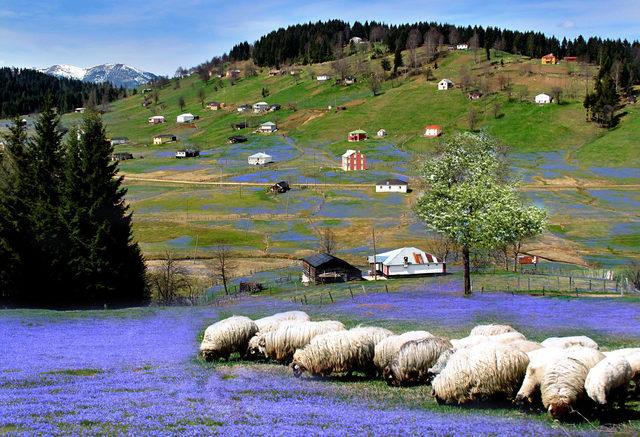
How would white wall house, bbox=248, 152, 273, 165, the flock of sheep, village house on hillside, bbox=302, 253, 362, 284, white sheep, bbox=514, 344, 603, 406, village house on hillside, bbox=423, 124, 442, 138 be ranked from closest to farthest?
the flock of sheep
white sheep, bbox=514, 344, 603, 406
village house on hillside, bbox=302, 253, 362, 284
white wall house, bbox=248, 152, 273, 165
village house on hillside, bbox=423, 124, 442, 138

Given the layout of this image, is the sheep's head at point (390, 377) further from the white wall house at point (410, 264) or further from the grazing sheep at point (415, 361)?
the white wall house at point (410, 264)

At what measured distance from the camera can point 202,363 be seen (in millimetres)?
26859

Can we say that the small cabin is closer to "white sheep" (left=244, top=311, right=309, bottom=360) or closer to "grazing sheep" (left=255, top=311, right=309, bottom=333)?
"grazing sheep" (left=255, top=311, right=309, bottom=333)

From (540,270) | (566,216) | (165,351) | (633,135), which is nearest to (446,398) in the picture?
(165,351)

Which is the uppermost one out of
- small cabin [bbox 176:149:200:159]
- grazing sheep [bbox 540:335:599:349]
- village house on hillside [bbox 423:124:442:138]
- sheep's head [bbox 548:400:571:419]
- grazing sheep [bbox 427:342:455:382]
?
village house on hillside [bbox 423:124:442:138]

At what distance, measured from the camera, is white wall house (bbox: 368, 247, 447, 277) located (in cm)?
7475

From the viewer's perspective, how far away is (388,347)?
23.2 metres

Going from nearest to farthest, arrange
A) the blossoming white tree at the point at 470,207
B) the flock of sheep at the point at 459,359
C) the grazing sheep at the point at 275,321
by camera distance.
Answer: the flock of sheep at the point at 459,359 < the grazing sheep at the point at 275,321 < the blossoming white tree at the point at 470,207

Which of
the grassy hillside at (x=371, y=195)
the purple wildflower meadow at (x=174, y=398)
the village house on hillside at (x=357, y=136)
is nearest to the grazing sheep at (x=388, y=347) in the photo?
the purple wildflower meadow at (x=174, y=398)

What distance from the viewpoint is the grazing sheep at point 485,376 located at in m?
18.9

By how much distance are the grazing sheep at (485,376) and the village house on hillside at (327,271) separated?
1988 inches

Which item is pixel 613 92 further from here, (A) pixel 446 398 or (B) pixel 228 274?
(A) pixel 446 398

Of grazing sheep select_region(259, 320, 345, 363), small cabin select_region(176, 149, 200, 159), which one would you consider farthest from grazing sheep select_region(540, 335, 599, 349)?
small cabin select_region(176, 149, 200, 159)

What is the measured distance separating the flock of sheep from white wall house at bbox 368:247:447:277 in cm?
4612
